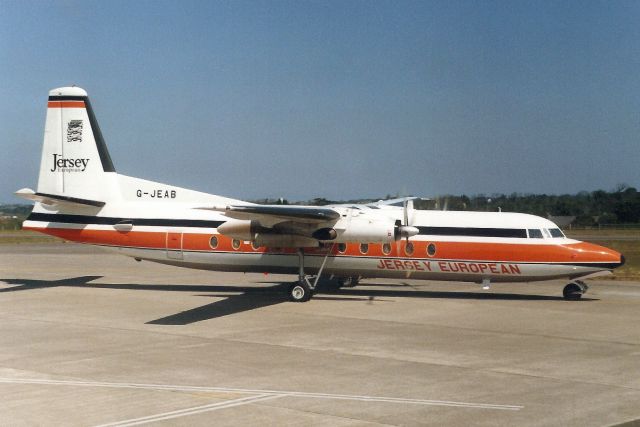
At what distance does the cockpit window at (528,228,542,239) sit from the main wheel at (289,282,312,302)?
6.80 m

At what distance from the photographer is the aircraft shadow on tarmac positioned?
64.6 ft

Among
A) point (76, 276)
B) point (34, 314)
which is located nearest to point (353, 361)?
point (34, 314)

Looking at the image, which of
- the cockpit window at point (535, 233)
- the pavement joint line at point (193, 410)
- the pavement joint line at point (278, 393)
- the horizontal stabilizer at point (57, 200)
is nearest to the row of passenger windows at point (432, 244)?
the cockpit window at point (535, 233)

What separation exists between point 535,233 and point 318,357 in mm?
10443

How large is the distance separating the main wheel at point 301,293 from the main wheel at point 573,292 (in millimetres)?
7991

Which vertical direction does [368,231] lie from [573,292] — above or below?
above

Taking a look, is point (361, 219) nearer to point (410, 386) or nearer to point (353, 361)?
point (353, 361)

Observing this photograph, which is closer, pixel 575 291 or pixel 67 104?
pixel 575 291

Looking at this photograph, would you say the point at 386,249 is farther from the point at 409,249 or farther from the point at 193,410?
the point at 193,410

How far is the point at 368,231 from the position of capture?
20.6 meters

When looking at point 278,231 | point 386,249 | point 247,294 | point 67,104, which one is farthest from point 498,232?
point 67,104

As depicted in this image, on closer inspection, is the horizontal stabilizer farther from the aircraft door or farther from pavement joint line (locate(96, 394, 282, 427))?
pavement joint line (locate(96, 394, 282, 427))

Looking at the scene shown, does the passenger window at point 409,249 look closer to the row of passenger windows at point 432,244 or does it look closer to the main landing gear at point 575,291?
the row of passenger windows at point 432,244

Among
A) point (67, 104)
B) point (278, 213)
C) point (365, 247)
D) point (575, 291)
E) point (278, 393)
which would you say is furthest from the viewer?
point (67, 104)
